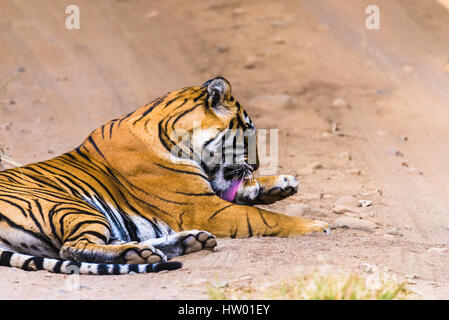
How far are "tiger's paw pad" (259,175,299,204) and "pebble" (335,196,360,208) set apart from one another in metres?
0.77

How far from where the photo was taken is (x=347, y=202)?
6.30 meters

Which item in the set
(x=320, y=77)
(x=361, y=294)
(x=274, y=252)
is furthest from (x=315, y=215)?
(x=320, y=77)

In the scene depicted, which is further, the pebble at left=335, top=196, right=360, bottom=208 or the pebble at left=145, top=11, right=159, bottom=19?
the pebble at left=145, top=11, right=159, bottom=19

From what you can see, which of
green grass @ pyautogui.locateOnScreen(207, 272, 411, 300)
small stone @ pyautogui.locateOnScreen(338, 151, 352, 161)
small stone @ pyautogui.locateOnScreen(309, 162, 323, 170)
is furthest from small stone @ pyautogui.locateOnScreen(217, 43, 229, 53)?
green grass @ pyautogui.locateOnScreen(207, 272, 411, 300)

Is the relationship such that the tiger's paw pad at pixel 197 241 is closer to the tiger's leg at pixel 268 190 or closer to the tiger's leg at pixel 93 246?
the tiger's leg at pixel 93 246

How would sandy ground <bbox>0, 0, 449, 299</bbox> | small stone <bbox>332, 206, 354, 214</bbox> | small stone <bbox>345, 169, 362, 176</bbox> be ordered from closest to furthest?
sandy ground <bbox>0, 0, 449, 299</bbox>
small stone <bbox>332, 206, 354, 214</bbox>
small stone <bbox>345, 169, 362, 176</bbox>

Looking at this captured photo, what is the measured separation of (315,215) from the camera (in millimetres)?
5867

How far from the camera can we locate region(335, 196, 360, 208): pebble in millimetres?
6277

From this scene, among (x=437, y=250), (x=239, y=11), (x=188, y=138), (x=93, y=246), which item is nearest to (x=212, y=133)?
(x=188, y=138)

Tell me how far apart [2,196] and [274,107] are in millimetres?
5131

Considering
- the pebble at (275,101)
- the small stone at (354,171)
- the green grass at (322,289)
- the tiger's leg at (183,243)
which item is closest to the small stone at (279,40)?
the pebble at (275,101)

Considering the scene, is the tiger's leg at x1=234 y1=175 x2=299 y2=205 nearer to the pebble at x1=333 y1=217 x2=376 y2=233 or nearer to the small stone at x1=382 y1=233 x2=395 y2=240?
the pebble at x1=333 y1=217 x2=376 y2=233

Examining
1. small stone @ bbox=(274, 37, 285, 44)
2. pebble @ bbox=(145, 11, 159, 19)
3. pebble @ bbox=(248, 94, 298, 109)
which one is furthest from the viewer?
pebble @ bbox=(145, 11, 159, 19)

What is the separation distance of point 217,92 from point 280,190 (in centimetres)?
92
